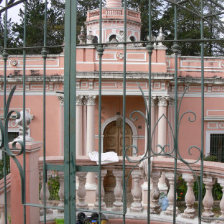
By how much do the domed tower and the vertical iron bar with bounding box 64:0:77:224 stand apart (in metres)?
11.4

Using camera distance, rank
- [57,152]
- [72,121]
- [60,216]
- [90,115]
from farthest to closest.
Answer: [57,152] → [90,115] → [60,216] → [72,121]

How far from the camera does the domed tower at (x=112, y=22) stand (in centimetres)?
1374

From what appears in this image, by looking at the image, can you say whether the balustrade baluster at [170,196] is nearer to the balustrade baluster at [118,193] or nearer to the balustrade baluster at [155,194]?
the balustrade baluster at [155,194]

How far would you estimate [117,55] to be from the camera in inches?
428

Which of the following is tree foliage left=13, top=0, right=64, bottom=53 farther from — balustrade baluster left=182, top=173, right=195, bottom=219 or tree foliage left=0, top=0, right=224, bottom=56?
balustrade baluster left=182, top=173, right=195, bottom=219

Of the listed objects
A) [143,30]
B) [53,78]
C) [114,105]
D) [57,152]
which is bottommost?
[57,152]

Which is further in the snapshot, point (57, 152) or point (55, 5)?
point (55, 5)

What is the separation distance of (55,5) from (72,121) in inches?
727

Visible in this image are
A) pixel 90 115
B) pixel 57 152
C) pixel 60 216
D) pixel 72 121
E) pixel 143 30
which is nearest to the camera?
pixel 72 121

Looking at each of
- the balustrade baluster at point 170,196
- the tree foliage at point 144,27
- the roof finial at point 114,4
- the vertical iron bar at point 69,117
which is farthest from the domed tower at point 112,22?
the vertical iron bar at point 69,117

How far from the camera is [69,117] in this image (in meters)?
2.28

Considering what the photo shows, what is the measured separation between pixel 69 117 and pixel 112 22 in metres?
12.3

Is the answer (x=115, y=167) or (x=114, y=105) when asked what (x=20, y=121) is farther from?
(x=114, y=105)

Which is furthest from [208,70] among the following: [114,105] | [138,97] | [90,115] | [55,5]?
[55,5]
